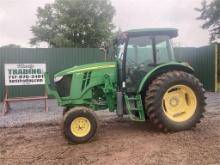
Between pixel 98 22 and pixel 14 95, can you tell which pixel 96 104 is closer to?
pixel 14 95

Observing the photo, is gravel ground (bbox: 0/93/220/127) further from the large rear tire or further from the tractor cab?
the large rear tire

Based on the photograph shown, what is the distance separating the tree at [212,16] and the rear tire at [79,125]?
28296 millimetres

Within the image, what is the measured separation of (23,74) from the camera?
11.6 metres

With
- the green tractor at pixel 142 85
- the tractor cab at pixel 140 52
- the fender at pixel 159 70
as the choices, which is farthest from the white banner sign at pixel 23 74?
the fender at pixel 159 70

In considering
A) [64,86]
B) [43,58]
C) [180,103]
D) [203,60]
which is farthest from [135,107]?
[203,60]

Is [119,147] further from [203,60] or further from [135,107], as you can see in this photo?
[203,60]

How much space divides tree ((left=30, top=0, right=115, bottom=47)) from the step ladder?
2983 centimetres

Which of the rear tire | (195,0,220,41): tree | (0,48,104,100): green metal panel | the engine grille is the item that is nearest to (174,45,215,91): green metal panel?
(0,48,104,100): green metal panel

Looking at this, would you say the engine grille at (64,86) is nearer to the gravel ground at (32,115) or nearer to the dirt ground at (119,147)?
the dirt ground at (119,147)

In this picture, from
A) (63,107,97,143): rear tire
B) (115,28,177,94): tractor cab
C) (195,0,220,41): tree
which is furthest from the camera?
(195,0,220,41): tree

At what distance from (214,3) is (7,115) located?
26.6 m

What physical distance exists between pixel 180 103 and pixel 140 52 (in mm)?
1276

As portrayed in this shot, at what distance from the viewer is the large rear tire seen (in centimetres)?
664

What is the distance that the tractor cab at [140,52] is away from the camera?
23.2ft
